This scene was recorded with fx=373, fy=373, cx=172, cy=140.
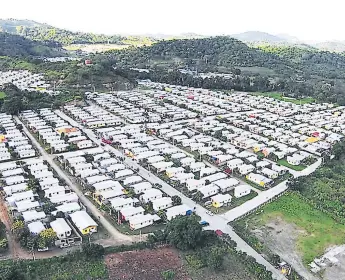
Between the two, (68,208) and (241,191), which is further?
(241,191)

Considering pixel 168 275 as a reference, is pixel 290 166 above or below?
below

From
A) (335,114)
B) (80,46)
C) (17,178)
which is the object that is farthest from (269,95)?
(80,46)

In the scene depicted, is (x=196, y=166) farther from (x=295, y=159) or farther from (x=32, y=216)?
(x=32, y=216)

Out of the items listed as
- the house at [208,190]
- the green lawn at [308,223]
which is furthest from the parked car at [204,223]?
the green lawn at [308,223]

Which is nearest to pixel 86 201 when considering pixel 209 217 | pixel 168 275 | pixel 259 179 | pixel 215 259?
pixel 209 217

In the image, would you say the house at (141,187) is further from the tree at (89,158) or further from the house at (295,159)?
the house at (295,159)

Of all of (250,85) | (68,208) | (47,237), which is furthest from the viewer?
(250,85)

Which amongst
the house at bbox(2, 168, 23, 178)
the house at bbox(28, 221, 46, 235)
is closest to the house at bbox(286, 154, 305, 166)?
the house at bbox(28, 221, 46, 235)

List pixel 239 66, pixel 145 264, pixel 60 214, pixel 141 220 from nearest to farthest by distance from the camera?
pixel 145 264
pixel 141 220
pixel 60 214
pixel 239 66
